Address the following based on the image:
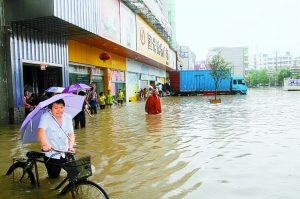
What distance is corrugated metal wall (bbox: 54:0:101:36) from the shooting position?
1179cm

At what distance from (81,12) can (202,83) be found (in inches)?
1175

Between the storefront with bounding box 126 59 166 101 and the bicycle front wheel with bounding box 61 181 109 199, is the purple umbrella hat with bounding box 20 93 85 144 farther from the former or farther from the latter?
the storefront with bounding box 126 59 166 101

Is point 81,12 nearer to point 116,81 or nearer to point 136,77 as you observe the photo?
point 116,81

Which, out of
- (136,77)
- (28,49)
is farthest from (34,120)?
(136,77)

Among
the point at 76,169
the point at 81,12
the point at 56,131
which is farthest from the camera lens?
the point at 81,12

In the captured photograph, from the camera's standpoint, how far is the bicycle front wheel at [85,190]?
3412 millimetres

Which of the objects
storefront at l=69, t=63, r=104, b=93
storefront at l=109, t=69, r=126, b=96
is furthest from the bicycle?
storefront at l=109, t=69, r=126, b=96

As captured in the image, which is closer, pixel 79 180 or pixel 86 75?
pixel 79 180

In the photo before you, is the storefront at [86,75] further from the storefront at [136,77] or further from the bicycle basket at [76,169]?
the bicycle basket at [76,169]

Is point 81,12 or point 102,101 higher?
point 81,12

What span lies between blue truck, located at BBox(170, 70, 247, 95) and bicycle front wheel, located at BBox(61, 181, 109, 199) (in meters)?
38.4

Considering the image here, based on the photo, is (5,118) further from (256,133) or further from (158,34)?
(158,34)

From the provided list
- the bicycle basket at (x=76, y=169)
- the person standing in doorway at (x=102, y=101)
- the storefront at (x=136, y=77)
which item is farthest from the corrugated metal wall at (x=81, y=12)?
the storefront at (x=136, y=77)

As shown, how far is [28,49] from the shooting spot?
1300cm
